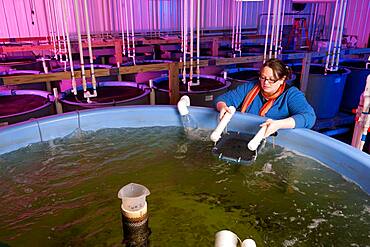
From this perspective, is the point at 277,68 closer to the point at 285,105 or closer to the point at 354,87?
the point at 285,105

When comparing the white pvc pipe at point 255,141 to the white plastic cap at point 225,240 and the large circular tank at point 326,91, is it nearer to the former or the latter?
the white plastic cap at point 225,240

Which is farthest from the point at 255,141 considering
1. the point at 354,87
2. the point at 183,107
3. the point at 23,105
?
the point at 354,87

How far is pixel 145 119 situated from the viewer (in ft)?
9.30

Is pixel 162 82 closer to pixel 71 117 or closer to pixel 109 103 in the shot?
pixel 109 103

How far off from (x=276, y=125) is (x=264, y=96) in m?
0.49

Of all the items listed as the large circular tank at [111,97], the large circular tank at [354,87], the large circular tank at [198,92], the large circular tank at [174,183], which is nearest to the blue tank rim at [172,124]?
the large circular tank at [174,183]

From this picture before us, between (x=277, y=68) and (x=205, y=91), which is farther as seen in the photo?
(x=205, y=91)

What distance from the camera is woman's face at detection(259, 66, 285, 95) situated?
7.20 ft

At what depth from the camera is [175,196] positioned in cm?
185

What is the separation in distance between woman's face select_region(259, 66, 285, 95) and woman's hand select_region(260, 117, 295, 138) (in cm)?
27

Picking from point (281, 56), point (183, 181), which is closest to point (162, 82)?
point (281, 56)

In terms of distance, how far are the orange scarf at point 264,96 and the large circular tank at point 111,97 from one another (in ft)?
3.99

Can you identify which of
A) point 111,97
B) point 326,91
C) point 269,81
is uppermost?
point 269,81

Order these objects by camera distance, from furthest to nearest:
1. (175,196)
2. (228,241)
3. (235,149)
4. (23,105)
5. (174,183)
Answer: (23,105) → (235,149) → (174,183) → (175,196) → (228,241)
